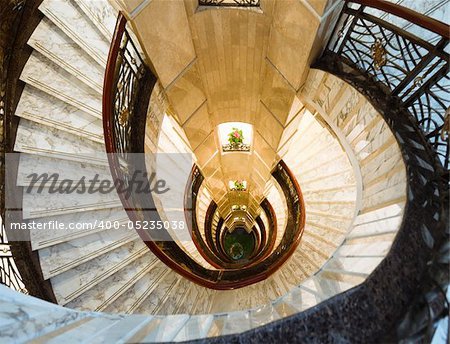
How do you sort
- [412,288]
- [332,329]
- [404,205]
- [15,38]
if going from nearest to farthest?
1. [332,329]
2. [412,288]
3. [404,205]
4. [15,38]

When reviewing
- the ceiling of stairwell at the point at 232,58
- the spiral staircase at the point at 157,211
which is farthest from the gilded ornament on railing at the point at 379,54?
the ceiling of stairwell at the point at 232,58

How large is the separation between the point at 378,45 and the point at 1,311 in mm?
3399

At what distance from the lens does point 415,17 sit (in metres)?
2.38

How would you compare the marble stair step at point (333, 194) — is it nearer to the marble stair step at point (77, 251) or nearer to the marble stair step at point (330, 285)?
the marble stair step at point (330, 285)

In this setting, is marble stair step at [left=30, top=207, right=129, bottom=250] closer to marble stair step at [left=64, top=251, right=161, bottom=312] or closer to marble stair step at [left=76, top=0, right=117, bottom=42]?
marble stair step at [left=64, top=251, right=161, bottom=312]

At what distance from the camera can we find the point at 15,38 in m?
3.63

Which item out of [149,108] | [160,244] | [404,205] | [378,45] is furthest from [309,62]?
[160,244]

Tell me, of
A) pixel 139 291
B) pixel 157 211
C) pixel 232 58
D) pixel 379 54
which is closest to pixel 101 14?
pixel 232 58

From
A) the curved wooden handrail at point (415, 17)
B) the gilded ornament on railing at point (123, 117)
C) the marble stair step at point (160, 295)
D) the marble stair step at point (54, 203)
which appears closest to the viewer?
the curved wooden handrail at point (415, 17)

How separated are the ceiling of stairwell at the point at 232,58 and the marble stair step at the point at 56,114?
4.07ft

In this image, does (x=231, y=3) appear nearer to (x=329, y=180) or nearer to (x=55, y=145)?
(x=55, y=145)

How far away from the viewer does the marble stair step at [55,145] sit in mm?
3738

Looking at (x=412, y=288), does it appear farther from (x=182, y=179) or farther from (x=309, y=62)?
(x=182, y=179)

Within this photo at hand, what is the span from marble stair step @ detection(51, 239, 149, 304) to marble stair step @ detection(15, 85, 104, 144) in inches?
57.6
